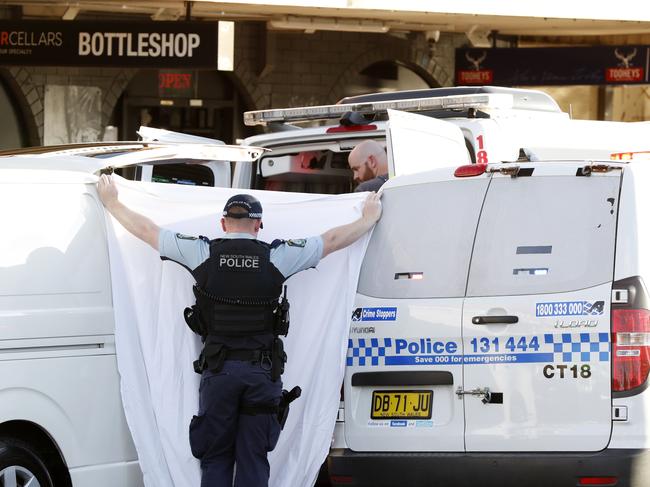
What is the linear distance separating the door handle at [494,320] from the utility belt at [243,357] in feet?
3.21

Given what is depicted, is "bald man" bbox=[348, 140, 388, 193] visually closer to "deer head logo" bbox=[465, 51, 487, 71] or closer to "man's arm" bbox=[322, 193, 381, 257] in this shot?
"man's arm" bbox=[322, 193, 381, 257]

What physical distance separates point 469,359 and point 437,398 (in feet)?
0.86

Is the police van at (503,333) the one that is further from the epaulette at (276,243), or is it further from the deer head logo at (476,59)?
the deer head logo at (476,59)

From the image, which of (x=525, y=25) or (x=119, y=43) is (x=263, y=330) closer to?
(x=119, y=43)

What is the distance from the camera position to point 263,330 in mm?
6793

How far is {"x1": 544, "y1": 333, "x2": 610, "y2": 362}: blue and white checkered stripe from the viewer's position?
630 cm

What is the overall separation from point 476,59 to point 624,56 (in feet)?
6.74

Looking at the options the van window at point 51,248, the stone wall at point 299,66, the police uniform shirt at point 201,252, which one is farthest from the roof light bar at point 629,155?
the stone wall at point 299,66

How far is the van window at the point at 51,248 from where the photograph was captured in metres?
6.38

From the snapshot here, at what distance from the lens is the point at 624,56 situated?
1830cm

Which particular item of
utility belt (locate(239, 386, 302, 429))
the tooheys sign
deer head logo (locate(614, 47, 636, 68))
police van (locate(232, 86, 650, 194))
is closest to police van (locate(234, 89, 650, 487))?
utility belt (locate(239, 386, 302, 429))

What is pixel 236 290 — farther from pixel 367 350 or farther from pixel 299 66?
pixel 299 66

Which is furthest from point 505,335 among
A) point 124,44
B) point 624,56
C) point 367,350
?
point 624,56

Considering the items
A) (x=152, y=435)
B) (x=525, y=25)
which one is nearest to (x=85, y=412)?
(x=152, y=435)
